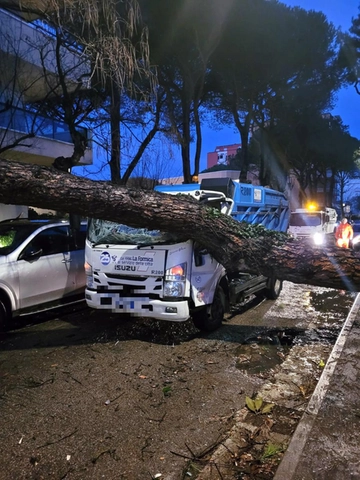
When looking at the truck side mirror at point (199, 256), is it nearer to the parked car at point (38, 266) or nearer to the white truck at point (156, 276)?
the white truck at point (156, 276)

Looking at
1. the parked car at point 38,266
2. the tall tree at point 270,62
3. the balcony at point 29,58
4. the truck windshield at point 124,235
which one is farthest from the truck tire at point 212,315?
the tall tree at point 270,62

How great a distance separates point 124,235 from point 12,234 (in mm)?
2004

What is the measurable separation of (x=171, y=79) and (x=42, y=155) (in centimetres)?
577

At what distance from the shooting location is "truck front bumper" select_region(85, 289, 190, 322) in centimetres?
502

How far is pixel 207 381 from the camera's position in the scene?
421 cm

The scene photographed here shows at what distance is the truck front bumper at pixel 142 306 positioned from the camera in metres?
5.02

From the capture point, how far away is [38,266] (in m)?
6.09

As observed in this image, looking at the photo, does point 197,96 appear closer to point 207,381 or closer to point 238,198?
point 238,198

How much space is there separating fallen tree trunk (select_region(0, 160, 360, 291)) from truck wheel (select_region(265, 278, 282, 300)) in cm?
286

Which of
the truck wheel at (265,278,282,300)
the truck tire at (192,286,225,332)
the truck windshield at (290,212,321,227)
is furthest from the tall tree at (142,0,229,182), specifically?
the truck tire at (192,286,225,332)

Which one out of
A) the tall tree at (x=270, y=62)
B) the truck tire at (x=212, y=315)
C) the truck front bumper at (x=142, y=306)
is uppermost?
the tall tree at (x=270, y=62)

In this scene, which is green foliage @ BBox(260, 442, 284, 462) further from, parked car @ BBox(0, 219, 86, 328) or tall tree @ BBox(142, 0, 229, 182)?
tall tree @ BBox(142, 0, 229, 182)

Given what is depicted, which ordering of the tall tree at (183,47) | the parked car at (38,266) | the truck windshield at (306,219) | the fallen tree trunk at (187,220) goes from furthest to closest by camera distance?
the truck windshield at (306,219) < the tall tree at (183,47) < the parked car at (38,266) < the fallen tree trunk at (187,220)

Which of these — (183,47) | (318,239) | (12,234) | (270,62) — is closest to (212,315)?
(12,234)
